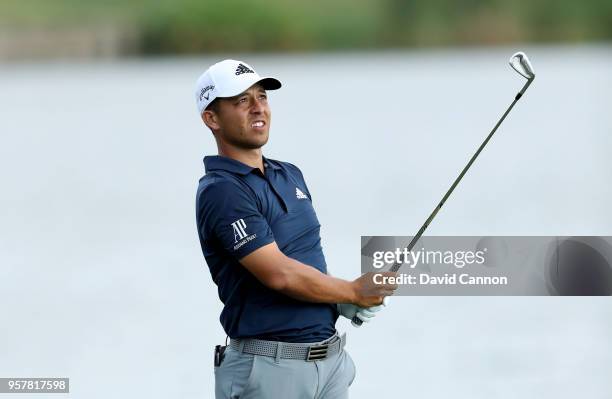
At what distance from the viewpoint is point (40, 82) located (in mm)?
37000

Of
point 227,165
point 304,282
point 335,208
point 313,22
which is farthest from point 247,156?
point 313,22

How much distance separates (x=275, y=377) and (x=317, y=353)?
0.52ft

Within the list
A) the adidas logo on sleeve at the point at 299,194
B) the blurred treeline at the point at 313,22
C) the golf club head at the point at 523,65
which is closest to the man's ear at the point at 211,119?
the adidas logo on sleeve at the point at 299,194

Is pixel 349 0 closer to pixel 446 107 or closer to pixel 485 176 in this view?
pixel 446 107

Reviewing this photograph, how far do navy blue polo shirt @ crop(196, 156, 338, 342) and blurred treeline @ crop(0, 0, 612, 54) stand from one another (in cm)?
3088

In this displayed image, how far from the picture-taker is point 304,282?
4.09 meters

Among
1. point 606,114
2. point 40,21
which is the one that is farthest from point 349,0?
point 606,114

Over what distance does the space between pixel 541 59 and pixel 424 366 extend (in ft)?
81.9

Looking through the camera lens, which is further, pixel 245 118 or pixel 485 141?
pixel 485 141

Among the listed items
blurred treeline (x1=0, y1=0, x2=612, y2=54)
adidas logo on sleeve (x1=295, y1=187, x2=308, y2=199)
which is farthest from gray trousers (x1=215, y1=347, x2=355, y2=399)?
blurred treeline (x1=0, y1=0, x2=612, y2=54)

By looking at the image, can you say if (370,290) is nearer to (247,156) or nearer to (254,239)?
(254,239)

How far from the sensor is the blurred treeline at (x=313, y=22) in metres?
36.0

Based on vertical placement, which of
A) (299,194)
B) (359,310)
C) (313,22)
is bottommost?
(359,310)

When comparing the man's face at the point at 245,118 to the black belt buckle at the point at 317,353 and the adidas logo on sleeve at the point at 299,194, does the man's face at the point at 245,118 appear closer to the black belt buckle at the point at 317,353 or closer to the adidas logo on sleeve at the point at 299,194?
the adidas logo on sleeve at the point at 299,194
